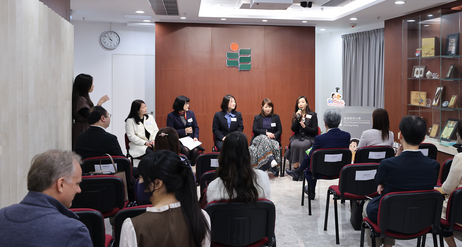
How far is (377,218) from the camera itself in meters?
2.68

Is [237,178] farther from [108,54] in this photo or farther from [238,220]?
[108,54]

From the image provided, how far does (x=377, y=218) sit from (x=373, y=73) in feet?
23.4

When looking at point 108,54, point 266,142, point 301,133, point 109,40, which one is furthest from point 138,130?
point 109,40

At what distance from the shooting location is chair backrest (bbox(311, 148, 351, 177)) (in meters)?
4.18

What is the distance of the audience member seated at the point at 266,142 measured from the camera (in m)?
6.21

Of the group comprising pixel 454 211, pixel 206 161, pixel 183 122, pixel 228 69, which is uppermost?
pixel 228 69

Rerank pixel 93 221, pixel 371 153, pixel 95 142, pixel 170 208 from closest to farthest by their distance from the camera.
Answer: pixel 170 208 < pixel 93 221 < pixel 95 142 < pixel 371 153

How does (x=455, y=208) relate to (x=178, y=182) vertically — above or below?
below

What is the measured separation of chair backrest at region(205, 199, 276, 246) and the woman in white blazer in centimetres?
353

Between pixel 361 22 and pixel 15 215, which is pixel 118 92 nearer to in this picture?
pixel 361 22

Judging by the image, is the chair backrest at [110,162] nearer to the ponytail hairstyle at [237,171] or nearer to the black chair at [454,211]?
the ponytail hairstyle at [237,171]

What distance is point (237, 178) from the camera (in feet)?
8.08

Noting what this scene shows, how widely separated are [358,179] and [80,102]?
3.50m

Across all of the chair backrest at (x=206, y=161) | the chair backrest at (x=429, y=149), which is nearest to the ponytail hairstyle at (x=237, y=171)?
the chair backrest at (x=206, y=161)
